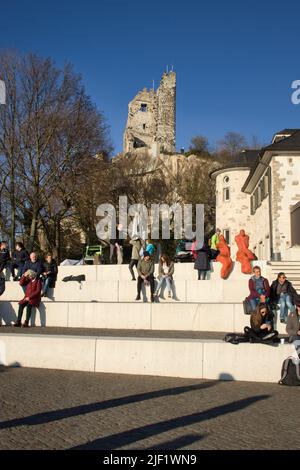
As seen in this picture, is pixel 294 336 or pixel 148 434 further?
pixel 294 336

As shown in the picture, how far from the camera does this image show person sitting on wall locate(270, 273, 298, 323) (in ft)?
43.7

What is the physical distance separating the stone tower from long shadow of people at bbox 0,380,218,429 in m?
89.7

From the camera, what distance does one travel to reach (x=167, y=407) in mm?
6957

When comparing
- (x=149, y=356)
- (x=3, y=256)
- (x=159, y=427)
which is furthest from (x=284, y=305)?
(x=3, y=256)

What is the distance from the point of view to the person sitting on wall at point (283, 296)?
13.3m

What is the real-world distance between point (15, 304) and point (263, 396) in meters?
9.11

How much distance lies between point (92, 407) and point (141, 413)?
71 centimetres

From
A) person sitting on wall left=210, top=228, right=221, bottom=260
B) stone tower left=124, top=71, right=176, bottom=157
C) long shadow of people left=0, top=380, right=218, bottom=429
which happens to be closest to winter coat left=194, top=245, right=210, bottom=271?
person sitting on wall left=210, top=228, right=221, bottom=260

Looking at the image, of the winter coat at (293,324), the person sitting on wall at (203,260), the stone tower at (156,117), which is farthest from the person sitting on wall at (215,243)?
the stone tower at (156,117)

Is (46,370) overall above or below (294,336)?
below

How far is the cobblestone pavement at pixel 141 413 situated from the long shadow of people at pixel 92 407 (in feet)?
0.04

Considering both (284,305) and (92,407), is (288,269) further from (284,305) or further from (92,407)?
(92,407)

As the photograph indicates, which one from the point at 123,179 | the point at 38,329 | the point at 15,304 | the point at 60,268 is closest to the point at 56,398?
the point at 38,329
